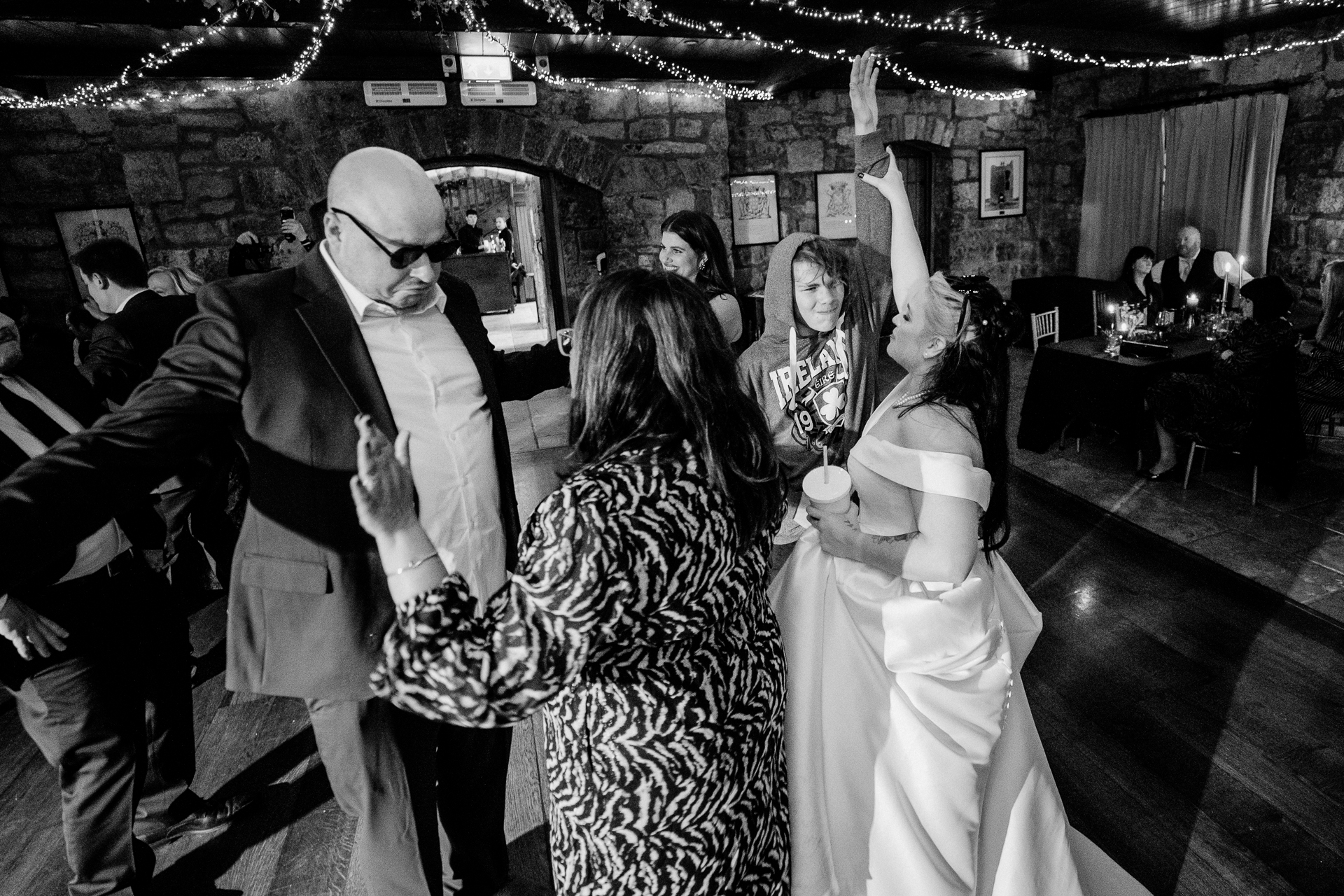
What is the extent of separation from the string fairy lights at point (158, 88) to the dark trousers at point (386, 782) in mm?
5120

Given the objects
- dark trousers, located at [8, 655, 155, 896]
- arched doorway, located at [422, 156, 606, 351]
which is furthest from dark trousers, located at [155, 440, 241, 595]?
arched doorway, located at [422, 156, 606, 351]

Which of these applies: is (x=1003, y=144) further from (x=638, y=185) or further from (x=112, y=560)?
(x=112, y=560)

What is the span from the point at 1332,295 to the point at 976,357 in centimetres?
449

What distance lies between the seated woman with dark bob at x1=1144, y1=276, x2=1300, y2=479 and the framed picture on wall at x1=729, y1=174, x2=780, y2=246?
427cm

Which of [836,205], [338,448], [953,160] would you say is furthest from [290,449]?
[953,160]

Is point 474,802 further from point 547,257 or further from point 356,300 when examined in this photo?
point 547,257

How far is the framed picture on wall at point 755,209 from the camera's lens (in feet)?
24.7

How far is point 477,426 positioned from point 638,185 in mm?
5873

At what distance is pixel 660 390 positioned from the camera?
107cm

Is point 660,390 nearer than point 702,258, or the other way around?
point 660,390

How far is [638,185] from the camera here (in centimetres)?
692

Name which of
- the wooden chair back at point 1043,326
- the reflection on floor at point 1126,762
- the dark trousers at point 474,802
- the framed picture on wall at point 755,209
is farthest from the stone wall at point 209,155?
the dark trousers at point 474,802

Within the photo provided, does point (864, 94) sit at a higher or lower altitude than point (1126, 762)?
higher

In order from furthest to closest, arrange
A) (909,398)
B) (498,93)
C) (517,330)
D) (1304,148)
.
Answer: (517,330), (1304,148), (498,93), (909,398)
